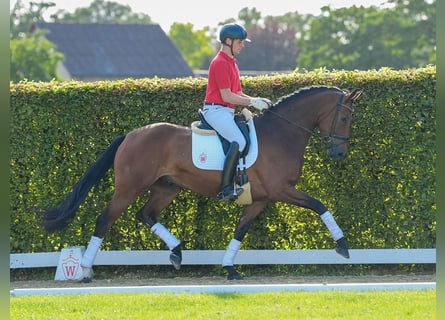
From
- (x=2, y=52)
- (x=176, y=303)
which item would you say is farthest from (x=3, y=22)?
(x=176, y=303)

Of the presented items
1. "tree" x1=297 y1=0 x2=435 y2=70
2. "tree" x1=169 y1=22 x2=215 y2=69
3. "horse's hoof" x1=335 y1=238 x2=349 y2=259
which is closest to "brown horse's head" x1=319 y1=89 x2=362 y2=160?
"horse's hoof" x1=335 y1=238 x2=349 y2=259

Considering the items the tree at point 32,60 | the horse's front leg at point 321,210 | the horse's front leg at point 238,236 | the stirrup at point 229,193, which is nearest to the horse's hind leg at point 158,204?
the horse's front leg at point 238,236

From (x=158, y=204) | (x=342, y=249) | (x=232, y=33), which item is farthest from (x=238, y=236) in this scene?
(x=232, y=33)

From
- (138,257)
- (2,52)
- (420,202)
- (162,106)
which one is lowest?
(138,257)

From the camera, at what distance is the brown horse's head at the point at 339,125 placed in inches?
433

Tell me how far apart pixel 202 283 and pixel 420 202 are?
9.26 ft

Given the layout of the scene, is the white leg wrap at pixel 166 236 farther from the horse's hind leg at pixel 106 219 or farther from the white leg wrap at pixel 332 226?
the white leg wrap at pixel 332 226

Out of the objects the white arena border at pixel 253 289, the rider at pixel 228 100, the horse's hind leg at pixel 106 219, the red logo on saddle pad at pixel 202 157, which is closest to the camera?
the white arena border at pixel 253 289

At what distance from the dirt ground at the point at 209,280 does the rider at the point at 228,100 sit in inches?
45.4

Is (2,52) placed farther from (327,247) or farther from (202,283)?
(327,247)

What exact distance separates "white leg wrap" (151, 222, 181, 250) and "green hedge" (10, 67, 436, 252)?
572 mm

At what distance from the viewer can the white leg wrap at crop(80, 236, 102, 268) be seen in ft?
36.6

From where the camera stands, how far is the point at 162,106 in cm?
1176

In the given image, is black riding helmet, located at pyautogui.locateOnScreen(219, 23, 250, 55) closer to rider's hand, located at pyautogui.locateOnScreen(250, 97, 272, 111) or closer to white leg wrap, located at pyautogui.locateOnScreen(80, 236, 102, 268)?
rider's hand, located at pyautogui.locateOnScreen(250, 97, 272, 111)
